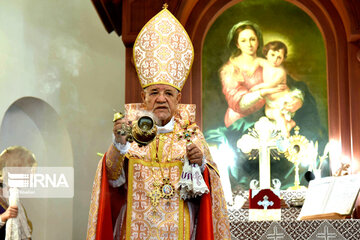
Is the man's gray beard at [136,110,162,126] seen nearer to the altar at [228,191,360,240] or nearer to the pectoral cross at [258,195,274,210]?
the altar at [228,191,360,240]

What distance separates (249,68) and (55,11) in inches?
142

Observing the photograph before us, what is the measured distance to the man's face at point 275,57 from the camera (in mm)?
8500

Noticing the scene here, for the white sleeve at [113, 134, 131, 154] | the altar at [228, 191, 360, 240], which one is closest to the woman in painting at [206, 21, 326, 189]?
the altar at [228, 191, 360, 240]


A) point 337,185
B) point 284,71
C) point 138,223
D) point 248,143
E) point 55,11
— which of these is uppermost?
point 55,11

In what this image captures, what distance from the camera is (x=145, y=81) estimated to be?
578 centimetres

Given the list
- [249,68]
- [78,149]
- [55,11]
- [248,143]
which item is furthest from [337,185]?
[55,11]

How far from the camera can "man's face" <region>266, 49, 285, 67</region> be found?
8500mm

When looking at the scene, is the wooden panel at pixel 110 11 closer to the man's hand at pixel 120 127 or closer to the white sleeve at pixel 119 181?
the white sleeve at pixel 119 181

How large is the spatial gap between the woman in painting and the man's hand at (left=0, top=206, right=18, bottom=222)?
9.52ft

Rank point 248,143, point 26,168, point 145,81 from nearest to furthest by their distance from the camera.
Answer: point 145,81, point 248,143, point 26,168

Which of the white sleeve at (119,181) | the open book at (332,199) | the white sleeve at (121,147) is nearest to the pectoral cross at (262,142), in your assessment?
the open book at (332,199)

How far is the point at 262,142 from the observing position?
815 centimetres

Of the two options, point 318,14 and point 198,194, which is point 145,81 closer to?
point 198,194

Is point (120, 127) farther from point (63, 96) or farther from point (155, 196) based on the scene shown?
point (63, 96)
